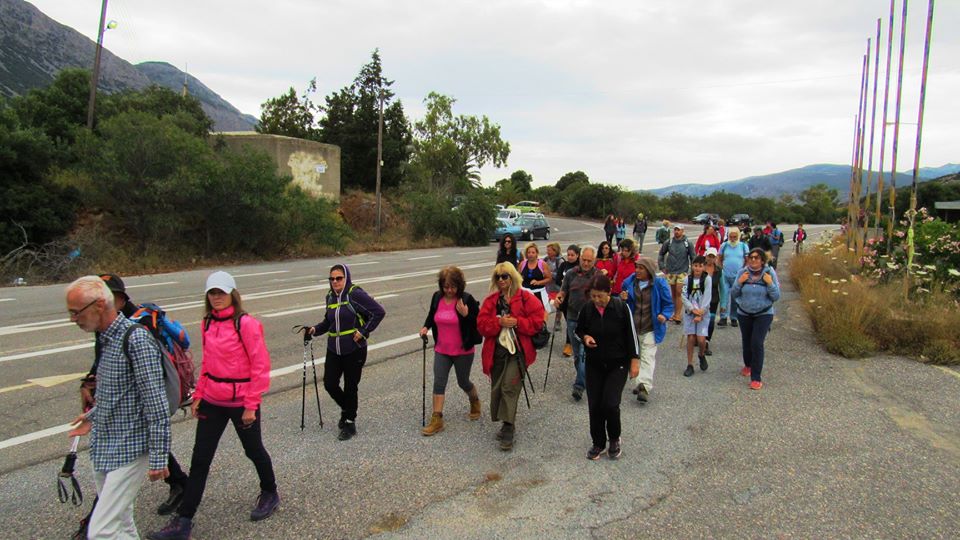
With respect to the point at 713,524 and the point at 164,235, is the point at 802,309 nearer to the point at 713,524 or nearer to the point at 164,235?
the point at 713,524

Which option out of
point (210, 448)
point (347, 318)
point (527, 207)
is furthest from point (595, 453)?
point (527, 207)

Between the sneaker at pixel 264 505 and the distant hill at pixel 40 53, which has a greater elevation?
the distant hill at pixel 40 53

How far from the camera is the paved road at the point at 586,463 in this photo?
364cm

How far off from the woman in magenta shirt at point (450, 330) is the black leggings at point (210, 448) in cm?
164

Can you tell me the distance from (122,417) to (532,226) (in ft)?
102

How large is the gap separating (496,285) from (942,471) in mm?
3823

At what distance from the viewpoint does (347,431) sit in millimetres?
4906

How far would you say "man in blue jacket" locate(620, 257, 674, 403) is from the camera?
5.95 metres

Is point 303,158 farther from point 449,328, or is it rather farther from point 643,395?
point 643,395

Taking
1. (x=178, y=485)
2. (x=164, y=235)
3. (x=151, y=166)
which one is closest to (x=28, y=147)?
(x=151, y=166)

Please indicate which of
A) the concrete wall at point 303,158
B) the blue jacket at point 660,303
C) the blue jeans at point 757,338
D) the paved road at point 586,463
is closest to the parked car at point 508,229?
the concrete wall at point 303,158

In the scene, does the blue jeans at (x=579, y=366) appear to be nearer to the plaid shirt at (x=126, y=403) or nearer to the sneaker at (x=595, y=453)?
the sneaker at (x=595, y=453)

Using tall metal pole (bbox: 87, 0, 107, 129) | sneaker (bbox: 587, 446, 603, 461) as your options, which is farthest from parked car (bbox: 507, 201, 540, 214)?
sneaker (bbox: 587, 446, 603, 461)

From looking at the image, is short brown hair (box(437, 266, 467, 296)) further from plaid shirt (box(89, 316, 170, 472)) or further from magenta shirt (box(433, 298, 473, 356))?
plaid shirt (box(89, 316, 170, 472))
